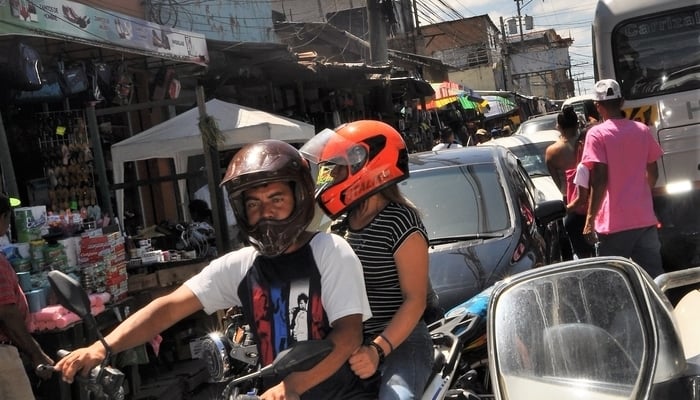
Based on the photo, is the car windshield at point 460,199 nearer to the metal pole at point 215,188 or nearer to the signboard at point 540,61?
the metal pole at point 215,188

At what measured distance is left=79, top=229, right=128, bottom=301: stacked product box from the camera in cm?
643

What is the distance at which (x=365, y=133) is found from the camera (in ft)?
10.8

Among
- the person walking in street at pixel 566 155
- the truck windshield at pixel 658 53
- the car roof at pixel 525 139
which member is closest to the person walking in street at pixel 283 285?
the person walking in street at pixel 566 155

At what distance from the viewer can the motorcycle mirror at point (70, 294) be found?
2.32 m

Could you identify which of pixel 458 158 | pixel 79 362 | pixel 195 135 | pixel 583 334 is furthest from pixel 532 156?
pixel 79 362

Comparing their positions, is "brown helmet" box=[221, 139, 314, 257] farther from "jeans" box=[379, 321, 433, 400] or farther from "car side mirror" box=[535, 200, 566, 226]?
"car side mirror" box=[535, 200, 566, 226]

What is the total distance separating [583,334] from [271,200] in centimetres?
104

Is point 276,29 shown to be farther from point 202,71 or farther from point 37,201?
point 37,201

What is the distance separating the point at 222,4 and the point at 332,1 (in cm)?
1677

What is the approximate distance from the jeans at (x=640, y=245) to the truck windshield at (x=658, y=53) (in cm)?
539

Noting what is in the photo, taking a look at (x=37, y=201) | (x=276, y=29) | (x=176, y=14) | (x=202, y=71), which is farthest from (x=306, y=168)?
(x=276, y=29)

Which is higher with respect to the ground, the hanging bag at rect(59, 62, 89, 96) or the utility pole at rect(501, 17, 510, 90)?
the utility pole at rect(501, 17, 510, 90)

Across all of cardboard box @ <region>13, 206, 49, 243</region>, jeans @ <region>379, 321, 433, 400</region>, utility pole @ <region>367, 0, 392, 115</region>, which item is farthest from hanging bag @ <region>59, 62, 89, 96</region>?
utility pole @ <region>367, 0, 392, 115</region>

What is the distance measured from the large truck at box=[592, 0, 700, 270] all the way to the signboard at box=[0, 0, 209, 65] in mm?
5392
